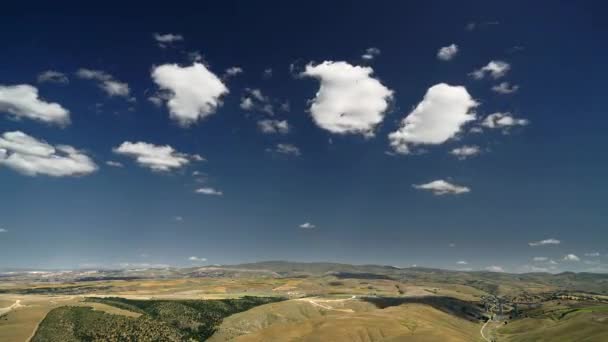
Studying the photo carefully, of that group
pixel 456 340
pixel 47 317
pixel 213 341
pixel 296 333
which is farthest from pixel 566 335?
pixel 47 317

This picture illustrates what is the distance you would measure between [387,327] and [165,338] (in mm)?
103663

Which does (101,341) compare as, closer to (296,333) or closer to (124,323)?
(124,323)

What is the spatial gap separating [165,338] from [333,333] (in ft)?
262

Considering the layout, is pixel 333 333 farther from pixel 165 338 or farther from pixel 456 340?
pixel 165 338

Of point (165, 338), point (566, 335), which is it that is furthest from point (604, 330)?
point (165, 338)

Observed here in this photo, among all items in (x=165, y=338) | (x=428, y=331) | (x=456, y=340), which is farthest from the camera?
(x=165, y=338)

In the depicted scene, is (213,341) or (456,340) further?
(213,341)

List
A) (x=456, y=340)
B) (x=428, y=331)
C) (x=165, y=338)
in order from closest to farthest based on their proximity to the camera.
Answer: (x=456, y=340) < (x=428, y=331) < (x=165, y=338)

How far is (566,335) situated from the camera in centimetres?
19438

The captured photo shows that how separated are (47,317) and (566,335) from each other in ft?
808

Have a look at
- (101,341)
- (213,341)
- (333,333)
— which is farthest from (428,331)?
(101,341)

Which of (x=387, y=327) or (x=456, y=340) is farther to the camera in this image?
(x=387, y=327)

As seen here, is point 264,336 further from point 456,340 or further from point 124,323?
point 456,340

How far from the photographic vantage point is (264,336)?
627 ft
